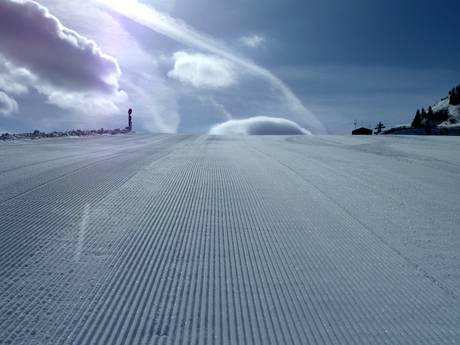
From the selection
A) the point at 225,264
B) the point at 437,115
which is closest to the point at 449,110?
the point at 437,115

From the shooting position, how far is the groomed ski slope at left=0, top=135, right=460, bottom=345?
7.70 feet

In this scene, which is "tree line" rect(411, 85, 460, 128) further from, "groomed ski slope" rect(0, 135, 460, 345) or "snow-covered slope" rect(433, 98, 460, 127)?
"groomed ski slope" rect(0, 135, 460, 345)

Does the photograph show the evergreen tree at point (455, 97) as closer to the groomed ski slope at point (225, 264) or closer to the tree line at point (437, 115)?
the tree line at point (437, 115)

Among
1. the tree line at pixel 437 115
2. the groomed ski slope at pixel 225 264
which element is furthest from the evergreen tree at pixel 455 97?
the groomed ski slope at pixel 225 264

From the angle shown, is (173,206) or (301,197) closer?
(173,206)

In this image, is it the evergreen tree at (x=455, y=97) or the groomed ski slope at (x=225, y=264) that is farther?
the evergreen tree at (x=455, y=97)

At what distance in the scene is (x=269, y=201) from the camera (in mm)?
5520

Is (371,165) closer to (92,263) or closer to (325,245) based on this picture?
(325,245)

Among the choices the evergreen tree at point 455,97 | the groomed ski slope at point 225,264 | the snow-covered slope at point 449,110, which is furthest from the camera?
the evergreen tree at point 455,97

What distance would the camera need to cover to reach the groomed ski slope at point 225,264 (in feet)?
7.70

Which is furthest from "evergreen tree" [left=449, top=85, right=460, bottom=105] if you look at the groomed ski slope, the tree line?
the groomed ski slope

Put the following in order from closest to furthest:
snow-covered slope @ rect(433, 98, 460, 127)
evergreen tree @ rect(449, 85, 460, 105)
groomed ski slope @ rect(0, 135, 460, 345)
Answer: groomed ski slope @ rect(0, 135, 460, 345)
snow-covered slope @ rect(433, 98, 460, 127)
evergreen tree @ rect(449, 85, 460, 105)

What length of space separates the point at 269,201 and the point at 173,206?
131cm

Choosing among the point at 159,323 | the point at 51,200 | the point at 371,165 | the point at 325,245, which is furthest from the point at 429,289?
the point at 371,165
